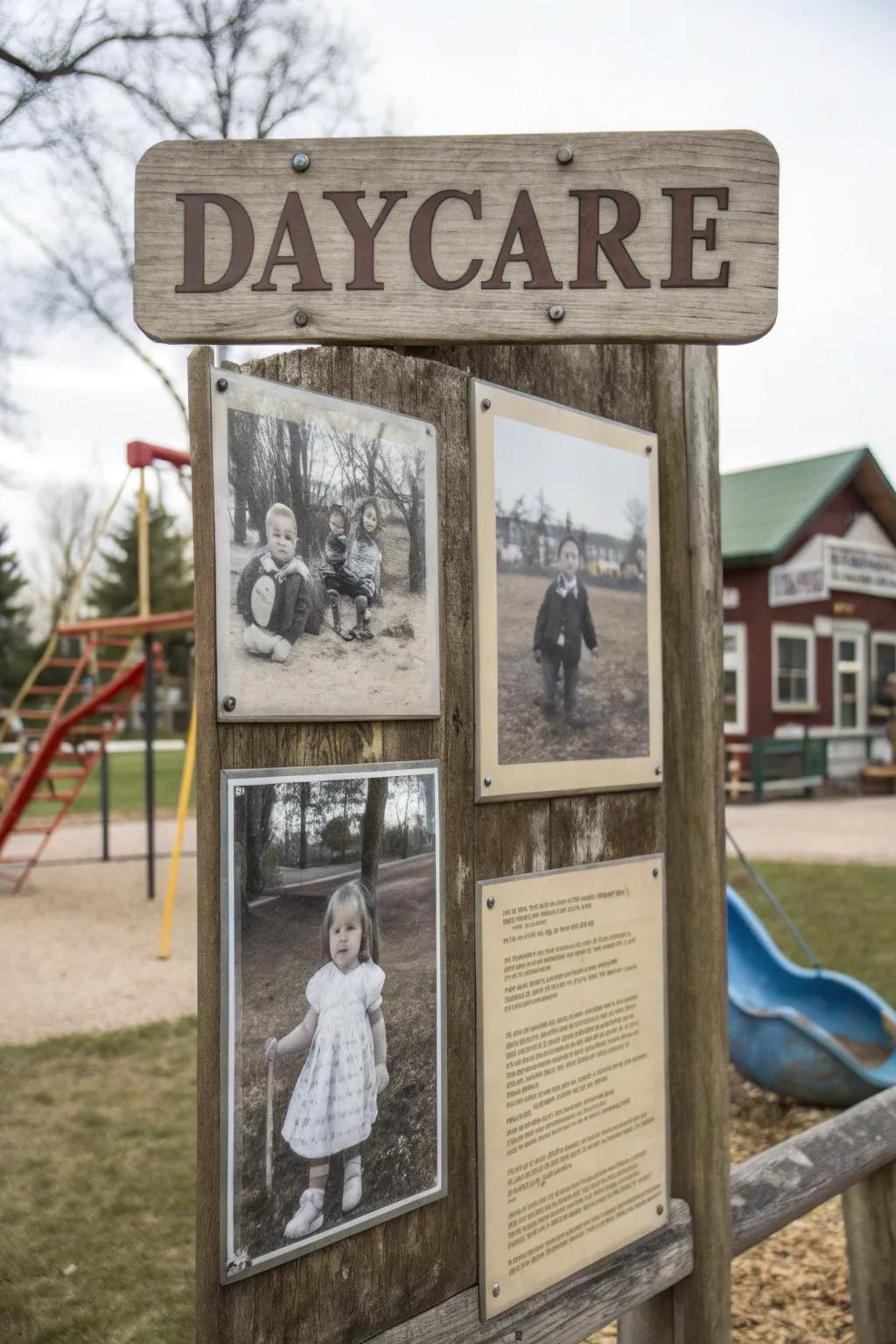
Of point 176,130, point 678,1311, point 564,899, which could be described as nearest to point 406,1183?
point 564,899

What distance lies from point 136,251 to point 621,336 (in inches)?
23.2

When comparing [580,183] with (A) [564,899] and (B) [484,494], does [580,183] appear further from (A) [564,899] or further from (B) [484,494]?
(A) [564,899]

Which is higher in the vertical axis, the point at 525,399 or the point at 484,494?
the point at 525,399

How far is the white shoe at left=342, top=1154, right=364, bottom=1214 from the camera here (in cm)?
129

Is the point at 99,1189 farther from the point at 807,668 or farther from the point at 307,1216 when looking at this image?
the point at 807,668

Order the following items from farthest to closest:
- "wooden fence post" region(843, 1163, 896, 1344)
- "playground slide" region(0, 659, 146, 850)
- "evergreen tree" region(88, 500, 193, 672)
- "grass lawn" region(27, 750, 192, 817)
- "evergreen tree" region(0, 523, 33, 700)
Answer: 1. "evergreen tree" region(88, 500, 193, 672)
2. "evergreen tree" region(0, 523, 33, 700)
3. "grass lawn" region(27, 750, 192, 817)
4. "playground slide" region(0, 659, 146, 850)
5. "wooden fence post" region(843, 1163, 896, 1344)

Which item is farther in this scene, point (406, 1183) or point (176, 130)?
point (176, 130)

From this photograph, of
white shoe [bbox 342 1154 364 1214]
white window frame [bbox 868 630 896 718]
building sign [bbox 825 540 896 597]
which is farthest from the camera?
white window frame [bbox 868 630 896 718]

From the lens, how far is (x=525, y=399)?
152 centimetres

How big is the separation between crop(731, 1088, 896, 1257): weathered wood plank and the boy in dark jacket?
1136 mm

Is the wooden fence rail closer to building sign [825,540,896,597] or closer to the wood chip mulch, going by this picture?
the wood chip mulch

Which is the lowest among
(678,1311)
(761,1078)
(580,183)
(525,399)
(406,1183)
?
(761,1078)

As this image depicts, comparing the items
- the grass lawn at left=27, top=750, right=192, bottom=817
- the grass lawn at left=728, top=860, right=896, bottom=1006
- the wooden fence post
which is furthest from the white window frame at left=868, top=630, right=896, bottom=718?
→ the wooden fence post

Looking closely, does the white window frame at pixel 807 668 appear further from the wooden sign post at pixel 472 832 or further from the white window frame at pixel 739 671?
the wooden sign post at pixel 472 832
